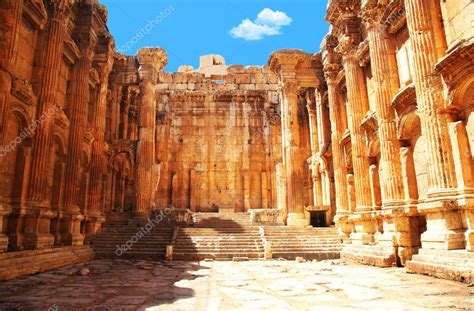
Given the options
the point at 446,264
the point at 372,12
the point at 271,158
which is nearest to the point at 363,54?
the point at 372,12

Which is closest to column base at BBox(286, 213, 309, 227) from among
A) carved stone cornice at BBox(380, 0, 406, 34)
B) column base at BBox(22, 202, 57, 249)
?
carved stone cornice at BBox(380, 0, 406, 34)

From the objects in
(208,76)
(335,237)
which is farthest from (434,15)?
(208,76)

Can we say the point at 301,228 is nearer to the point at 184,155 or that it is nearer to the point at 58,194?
the point at 58,194

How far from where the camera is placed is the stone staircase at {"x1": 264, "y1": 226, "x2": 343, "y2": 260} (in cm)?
1315

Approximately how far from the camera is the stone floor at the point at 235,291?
5.23 meters

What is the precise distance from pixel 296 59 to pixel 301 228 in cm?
865

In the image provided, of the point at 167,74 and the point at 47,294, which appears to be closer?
the point at 47,294

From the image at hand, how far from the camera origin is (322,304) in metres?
5.28

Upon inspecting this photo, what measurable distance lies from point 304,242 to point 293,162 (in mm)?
4867

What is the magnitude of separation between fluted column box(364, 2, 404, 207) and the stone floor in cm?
281

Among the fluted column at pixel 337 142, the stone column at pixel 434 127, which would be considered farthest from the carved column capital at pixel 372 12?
the fluted column at pixel 337 142

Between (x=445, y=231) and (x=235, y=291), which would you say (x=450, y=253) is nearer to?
(x=445, y=231)

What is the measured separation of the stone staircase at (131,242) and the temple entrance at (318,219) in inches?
282

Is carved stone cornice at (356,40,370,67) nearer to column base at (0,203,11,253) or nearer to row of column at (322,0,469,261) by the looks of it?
row of column at (322,0,469,261)
